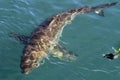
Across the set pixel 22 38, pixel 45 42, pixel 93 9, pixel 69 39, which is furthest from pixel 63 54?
pixel 93 9

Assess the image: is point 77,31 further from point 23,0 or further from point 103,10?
point 23,0

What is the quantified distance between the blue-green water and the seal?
9.8 inches

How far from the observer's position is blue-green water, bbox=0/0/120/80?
1500 centimetres

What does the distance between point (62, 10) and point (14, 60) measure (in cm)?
427

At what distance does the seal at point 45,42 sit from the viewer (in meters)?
15.1

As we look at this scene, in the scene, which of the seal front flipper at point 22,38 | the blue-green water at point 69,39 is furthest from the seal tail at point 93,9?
the seal front flipper at point 22,38

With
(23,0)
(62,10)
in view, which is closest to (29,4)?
(23,0)

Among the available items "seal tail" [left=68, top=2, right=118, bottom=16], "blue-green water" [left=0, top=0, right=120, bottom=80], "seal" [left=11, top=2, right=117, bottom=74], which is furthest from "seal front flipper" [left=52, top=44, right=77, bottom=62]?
"seal tail" [left=68, top=2, right=118, bottom=16]

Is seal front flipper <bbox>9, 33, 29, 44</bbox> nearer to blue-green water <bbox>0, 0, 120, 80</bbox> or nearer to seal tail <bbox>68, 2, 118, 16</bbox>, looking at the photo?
blue-green water <bbox>0, 0, 120, 80</bbox>

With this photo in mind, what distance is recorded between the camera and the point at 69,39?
16781 millimetres

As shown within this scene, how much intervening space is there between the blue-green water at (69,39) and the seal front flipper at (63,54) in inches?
8.8

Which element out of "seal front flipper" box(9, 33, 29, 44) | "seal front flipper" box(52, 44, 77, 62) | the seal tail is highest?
the seal tail

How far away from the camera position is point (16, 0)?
61.8 ft

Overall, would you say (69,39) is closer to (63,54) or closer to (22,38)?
(63,54)
